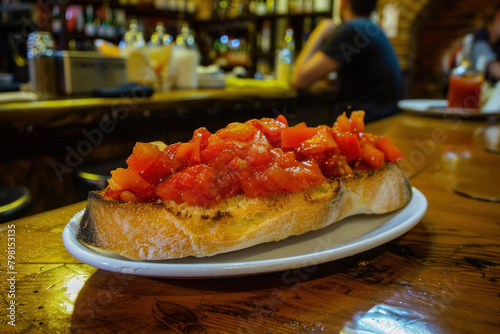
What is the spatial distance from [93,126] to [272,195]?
1.87 metres

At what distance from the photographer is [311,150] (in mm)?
830

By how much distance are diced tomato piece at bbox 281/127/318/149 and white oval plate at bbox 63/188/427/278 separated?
0.19 metres

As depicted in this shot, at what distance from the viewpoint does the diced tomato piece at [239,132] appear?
0.79 metres

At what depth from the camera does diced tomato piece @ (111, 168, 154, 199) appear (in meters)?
0.71

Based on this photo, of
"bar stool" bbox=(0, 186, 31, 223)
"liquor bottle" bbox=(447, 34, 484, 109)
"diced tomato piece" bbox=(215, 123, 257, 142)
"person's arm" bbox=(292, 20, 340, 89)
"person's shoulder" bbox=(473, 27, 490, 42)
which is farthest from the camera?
"person's shoulder" bbox=(473, 27, 490, 42)

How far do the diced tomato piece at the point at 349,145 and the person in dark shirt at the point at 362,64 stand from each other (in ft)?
7.26

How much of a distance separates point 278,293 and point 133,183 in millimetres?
313

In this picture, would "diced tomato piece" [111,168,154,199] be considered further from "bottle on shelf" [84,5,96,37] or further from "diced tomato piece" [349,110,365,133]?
"bottle on shelf" [84,5,96,37]

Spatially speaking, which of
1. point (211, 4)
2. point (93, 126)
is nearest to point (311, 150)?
point (93, 126)

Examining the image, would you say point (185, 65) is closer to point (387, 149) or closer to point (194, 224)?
point (387, 149)

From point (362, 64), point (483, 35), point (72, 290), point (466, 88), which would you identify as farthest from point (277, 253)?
point (483, 35)

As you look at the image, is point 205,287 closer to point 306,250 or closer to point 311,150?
point 306,250

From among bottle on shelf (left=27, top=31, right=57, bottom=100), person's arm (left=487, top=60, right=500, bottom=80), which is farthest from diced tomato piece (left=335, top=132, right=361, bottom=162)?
person's arm (left=487, top=60, right=500, bottom=80)

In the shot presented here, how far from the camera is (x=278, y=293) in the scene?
648mm
